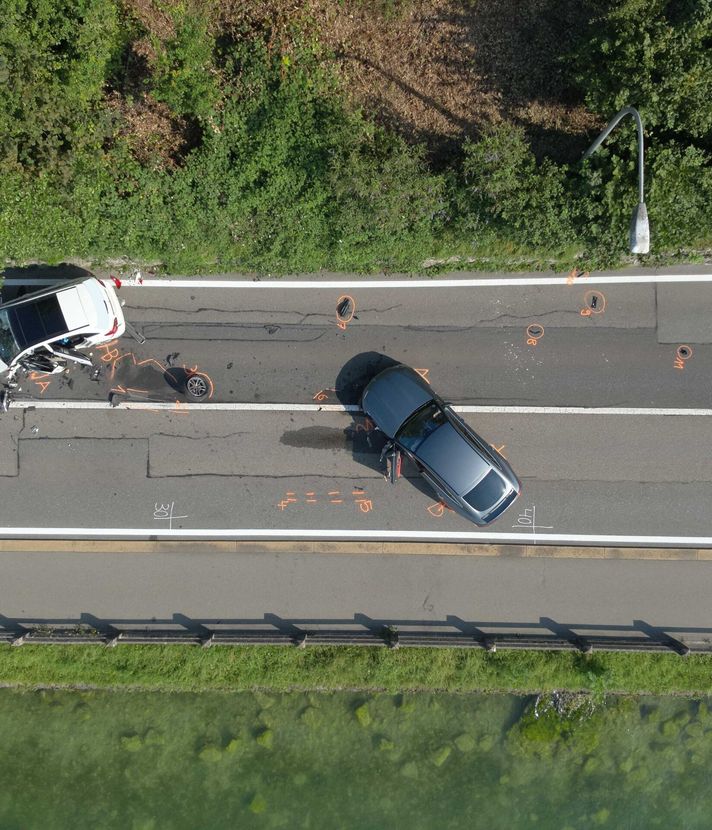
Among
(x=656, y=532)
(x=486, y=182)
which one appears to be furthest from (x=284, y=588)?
(x=486, y=182)

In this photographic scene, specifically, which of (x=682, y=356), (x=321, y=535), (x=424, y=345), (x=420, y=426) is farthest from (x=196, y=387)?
(x=682, y=356)

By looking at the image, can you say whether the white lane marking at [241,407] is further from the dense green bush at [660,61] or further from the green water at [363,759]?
the green water at [363,759]

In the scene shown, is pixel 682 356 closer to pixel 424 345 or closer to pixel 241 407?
pixel 424 345

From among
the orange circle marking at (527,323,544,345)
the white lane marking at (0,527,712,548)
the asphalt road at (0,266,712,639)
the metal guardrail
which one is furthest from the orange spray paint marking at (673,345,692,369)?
the metal guardrail

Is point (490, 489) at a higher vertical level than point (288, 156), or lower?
lower

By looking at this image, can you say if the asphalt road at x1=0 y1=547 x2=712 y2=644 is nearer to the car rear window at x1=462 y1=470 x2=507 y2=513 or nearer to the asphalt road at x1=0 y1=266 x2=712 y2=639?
the asphalt road at x1=0 y1=266 x2=712 y2=639

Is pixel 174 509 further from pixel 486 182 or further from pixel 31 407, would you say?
pixel 486 182
